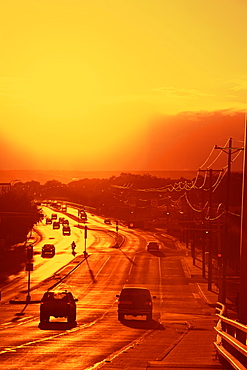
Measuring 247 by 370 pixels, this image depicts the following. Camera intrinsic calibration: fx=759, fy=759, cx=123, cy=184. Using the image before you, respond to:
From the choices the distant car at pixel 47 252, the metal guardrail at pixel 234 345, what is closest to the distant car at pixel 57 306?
the metal guardrail at pixel 234 345

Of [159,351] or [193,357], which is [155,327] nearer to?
[159,351]

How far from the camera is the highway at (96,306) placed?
24180mm

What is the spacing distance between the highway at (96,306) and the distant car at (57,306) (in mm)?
603

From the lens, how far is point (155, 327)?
127 feet

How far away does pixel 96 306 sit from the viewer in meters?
55.9

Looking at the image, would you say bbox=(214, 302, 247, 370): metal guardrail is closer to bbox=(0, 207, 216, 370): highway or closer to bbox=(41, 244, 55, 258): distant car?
bbox=(0, 207, 216, 370): highway

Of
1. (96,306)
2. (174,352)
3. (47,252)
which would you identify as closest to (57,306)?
(174,352)

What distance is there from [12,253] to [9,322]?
7647 centimetres

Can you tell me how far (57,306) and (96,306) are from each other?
1850cm

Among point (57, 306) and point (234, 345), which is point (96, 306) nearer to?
point (57, 306)

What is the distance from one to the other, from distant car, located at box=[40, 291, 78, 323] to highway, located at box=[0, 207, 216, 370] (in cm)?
60

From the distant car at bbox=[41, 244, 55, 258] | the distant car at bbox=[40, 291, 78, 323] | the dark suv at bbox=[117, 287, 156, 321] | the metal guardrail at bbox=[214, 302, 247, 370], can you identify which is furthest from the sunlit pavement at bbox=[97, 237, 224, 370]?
the distant car at bbox=[41, 244, 55, 258]

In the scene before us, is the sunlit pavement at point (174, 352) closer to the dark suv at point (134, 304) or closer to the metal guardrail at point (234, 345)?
the metal guardrail at point (234, 345)

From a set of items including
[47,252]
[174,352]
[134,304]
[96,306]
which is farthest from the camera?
[47,252]
